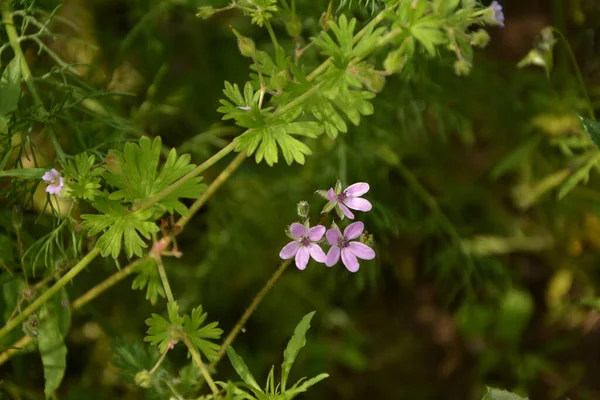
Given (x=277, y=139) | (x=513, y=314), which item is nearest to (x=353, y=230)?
(x=277, y=139)

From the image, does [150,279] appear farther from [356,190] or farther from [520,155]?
[520,155]

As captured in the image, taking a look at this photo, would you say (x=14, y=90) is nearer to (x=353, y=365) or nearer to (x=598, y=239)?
(x=353, y=365)

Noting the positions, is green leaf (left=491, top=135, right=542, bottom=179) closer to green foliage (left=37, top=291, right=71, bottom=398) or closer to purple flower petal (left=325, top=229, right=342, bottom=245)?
purple flower petal (left=325, top=229, right=342, bottom=245)

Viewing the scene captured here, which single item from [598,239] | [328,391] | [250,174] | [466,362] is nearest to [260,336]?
[328,391]

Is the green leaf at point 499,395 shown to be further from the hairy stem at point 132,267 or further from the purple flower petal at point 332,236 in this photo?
the hairy stem at point 132,267

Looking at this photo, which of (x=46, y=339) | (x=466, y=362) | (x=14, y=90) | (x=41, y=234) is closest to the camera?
(x=14, y=90)

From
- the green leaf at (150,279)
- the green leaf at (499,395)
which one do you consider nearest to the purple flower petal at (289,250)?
the green leaf at (150,279)

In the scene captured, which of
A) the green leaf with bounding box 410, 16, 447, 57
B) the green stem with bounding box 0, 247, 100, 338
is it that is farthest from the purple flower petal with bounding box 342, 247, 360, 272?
the green stem with bounding box 0, 247, 100, 338
